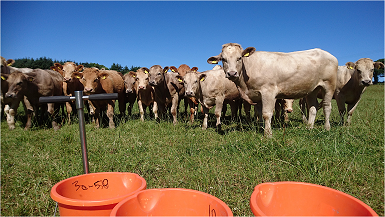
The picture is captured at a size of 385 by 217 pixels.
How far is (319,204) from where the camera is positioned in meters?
1.65

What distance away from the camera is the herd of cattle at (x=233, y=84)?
201 inches

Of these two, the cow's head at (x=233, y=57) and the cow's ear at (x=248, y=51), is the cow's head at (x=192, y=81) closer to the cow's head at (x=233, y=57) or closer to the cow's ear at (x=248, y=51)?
the cow's head at (x=233, y=57)

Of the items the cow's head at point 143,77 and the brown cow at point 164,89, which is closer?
the brown cow at point 164,89

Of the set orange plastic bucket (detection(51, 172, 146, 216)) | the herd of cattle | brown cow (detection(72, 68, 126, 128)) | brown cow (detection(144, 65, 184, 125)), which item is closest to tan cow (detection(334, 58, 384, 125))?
the herd of cattle

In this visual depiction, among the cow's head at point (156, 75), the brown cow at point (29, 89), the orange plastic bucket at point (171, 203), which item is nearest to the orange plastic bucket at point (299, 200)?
the orange plastic bucket at point (171, 203)

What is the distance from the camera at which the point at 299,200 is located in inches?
67.9

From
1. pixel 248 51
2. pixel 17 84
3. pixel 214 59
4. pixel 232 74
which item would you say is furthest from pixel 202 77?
pixel 17 84

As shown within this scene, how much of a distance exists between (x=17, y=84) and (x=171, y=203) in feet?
25.1

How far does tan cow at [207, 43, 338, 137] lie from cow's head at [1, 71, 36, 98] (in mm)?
6004

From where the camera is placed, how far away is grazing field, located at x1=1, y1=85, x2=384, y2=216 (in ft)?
8.99

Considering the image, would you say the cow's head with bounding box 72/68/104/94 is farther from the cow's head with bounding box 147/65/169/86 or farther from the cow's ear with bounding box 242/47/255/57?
the cow's ear with bounding box 242/47/255/57

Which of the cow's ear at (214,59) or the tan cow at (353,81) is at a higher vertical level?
the cow's ear at (214,59)

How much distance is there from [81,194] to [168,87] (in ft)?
23.1

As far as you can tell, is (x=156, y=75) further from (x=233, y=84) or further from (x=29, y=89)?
(x=29, y=89)
